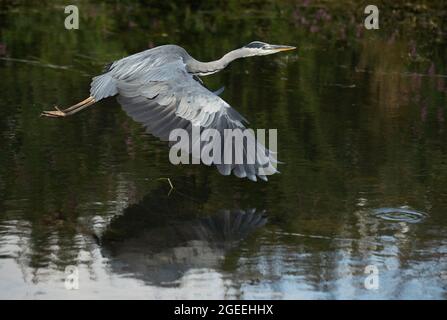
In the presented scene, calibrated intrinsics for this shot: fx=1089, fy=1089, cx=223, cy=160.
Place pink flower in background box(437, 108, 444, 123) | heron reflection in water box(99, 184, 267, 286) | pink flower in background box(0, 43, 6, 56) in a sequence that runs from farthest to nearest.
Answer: pink flower in background box(0, 43, 6, 56) < pink flower in background box(437, 108, 444, 123) < heron reflection in water box(99, 184, 267, 286)

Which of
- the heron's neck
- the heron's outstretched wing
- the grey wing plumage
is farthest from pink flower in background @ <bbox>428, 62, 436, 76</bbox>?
the heron's outstretched wing

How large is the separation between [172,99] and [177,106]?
0.33 ft

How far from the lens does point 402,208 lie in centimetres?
802

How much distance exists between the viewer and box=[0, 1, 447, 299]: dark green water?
6.52m

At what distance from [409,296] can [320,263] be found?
2.39 ft

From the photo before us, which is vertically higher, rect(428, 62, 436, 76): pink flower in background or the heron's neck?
the heron's neck

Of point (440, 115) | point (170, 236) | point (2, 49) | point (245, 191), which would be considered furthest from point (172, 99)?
point (2, 49)

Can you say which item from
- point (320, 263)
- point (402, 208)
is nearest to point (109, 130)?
point (402, 208)

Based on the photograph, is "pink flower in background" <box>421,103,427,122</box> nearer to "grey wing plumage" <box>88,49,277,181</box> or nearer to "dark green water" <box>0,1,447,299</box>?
"dark green water" <box>0,1,447,299</box>

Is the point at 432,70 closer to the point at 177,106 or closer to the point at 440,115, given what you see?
the point at 440,115

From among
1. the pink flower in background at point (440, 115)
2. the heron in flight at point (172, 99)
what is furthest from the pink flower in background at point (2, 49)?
the pink flower in background at point (440, 115)

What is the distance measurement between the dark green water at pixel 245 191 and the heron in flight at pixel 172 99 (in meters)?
0.41

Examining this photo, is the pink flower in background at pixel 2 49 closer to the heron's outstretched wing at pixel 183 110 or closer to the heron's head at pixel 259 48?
the heron's head at pixel 259 48

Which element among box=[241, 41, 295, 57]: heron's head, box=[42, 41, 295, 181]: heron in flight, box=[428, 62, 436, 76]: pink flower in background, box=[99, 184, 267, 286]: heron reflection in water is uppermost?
box=[241, 41, 295, 57]: heron's head
